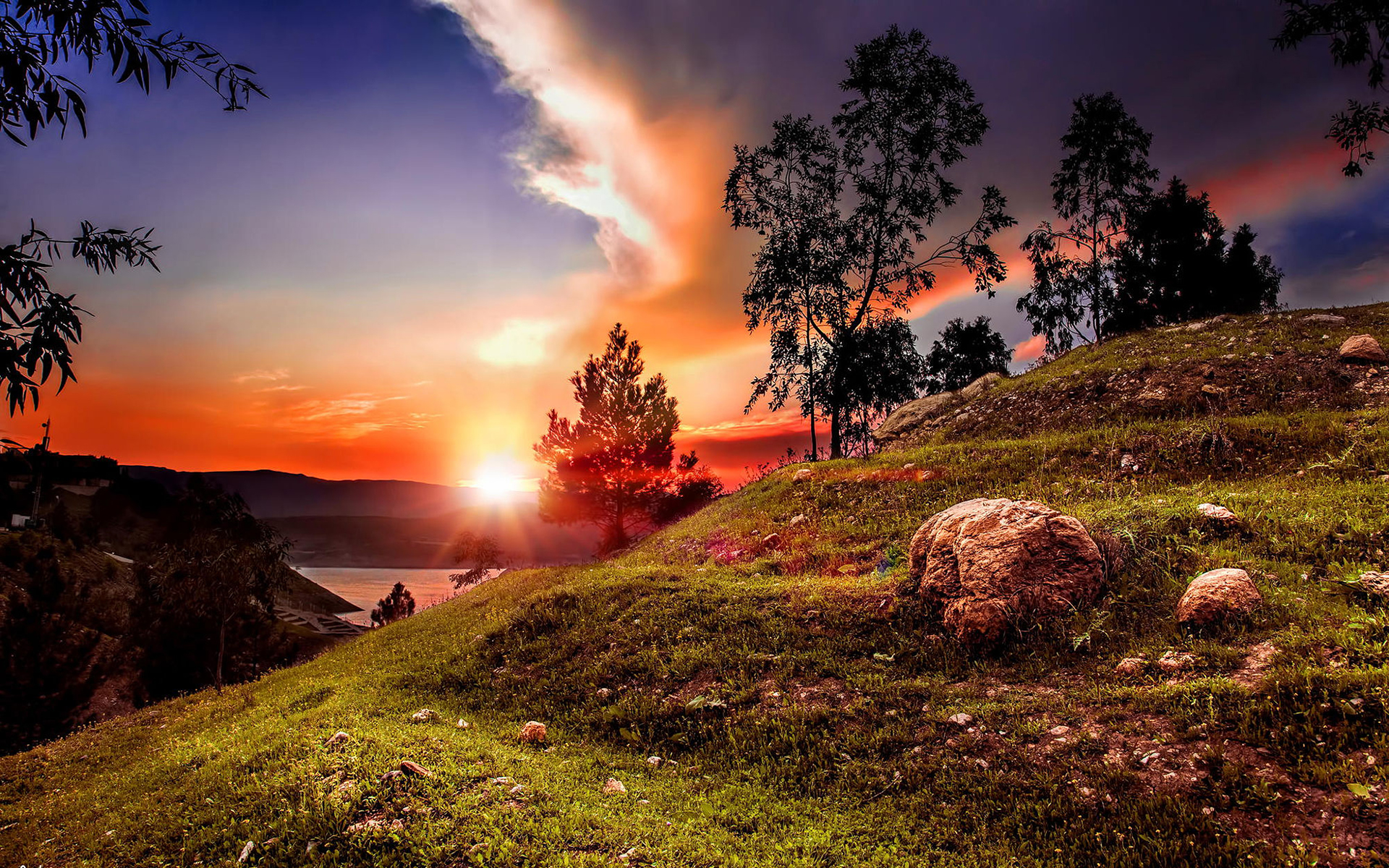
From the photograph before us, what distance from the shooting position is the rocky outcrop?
24719mm

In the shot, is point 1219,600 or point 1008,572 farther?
point 1008,572

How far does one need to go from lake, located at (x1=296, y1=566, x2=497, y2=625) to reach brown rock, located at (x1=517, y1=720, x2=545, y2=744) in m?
49.0

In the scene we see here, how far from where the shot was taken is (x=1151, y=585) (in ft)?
24.3

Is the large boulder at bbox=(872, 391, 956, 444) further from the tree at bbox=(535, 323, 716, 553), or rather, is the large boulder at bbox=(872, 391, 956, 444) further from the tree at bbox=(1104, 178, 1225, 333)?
the tree at bbox=(1104, 178, 1225, 333)

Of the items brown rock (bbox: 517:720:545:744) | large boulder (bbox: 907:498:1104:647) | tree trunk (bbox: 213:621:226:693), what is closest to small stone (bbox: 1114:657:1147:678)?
large boulder (bbox: 907:498:1104:647)

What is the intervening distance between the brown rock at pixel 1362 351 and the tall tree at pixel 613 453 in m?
33.3

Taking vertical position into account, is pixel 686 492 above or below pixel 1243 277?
below

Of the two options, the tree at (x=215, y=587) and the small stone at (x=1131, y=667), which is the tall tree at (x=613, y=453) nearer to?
the tree at (x=215, y=587)

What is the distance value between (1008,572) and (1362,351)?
59.2 ft

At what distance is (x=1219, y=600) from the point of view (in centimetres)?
622

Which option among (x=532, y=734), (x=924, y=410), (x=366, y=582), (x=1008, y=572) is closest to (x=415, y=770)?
(x=532, y=734)

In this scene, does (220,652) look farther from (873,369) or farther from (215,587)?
(873,369)

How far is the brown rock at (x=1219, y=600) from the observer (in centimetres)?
616

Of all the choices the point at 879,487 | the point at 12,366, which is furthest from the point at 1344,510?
the point at 12,366
